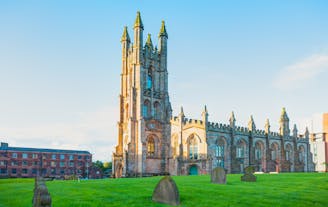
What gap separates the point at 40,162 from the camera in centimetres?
8150

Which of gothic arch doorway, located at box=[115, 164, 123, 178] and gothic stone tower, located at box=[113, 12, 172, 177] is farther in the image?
gothic arch doorway, located at box=[115, 164, 123, 178]

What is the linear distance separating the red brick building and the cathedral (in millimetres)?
27259

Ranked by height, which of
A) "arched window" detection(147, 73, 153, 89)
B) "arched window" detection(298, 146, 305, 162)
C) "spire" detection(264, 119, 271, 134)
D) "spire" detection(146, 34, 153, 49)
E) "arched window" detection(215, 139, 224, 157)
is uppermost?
"spire" detection(146, 34, 153, 49)

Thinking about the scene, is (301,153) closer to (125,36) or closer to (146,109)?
(146,109)

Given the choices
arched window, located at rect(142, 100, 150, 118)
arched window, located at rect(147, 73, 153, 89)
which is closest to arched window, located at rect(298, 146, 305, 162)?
arched window, located at rect(142, 100, 150, 118)

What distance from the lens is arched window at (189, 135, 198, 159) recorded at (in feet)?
173

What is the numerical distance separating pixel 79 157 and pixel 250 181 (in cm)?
6743

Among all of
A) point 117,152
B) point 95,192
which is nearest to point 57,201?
point 95,192

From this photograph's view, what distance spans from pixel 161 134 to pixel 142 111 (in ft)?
17.6

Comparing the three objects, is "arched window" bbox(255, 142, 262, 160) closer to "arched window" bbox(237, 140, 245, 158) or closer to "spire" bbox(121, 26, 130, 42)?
"arched window" bbox(237, 140, 245, 158)

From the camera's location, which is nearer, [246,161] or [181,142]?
[181,142]

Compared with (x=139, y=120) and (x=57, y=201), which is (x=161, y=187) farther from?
(x=139, y=120)

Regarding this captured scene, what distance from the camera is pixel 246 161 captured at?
5766 cm

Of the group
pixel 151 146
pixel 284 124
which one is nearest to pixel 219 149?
pixel 151 146
